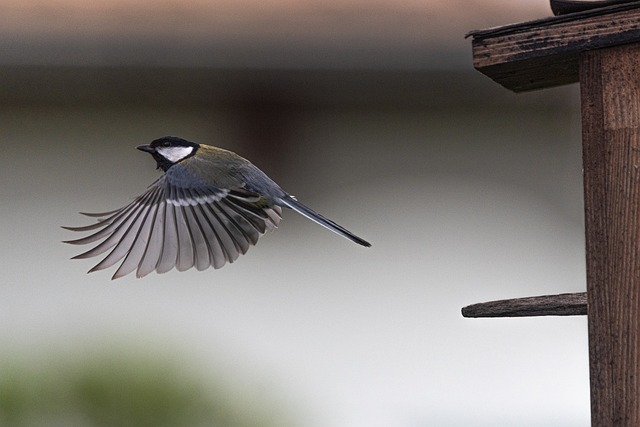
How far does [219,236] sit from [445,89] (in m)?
2.12

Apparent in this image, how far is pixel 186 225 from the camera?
7.54 feet

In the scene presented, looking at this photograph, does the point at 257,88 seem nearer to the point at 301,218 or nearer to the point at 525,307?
the point at 301,218

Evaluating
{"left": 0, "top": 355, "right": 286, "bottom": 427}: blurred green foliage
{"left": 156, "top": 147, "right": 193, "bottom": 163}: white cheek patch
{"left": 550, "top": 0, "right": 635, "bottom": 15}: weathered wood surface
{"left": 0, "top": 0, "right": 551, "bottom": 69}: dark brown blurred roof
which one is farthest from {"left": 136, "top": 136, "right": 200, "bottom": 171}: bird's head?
{"left": 0, "top": 355, "right": 286, "bottom": 427}: blurred green foliage

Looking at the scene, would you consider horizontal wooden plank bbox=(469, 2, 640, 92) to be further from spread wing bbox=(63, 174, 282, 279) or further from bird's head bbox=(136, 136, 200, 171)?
bird's head bbox=(136, 136, 200, 171)

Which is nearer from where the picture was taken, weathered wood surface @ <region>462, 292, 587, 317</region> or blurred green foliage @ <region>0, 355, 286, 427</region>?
weathered wood surface @ <region>462, 292, 587, 317</region>

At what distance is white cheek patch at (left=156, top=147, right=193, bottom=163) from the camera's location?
8.03 feet

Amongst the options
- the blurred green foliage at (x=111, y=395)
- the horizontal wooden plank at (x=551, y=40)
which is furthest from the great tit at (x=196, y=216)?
the blurred green foliage at (x=111, y=395)

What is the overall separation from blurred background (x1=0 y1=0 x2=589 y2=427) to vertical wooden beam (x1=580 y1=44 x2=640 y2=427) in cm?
231

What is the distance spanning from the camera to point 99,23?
12.3ft

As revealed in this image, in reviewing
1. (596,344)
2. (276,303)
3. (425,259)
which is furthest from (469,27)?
(596,344)

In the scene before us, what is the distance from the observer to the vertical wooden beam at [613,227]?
149 cm

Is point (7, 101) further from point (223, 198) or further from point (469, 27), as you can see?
point (223, 198)

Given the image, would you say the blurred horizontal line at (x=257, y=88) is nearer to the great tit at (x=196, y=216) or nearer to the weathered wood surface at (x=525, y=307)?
the great tit at (x=196, y=216)

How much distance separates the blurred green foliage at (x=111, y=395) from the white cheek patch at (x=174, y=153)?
1483 mm
